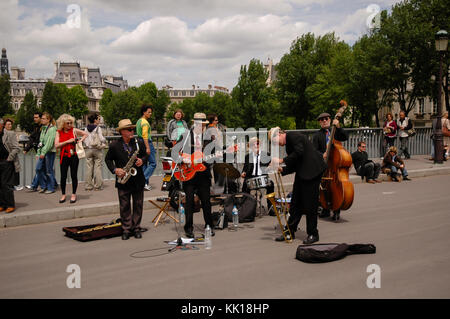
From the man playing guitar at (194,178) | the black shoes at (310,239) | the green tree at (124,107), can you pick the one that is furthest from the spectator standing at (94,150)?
the green tree at (124,107)

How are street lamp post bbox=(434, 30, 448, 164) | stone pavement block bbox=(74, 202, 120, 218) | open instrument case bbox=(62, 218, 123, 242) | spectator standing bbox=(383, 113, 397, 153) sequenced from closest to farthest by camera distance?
1. open instrument case bbox=(62, 218, 123, 242)
2. stone pavement block bbox=(74, 202, 120, 218)
3. street lamp post bbox=(434, 30, 448, 164)
4. spectator standing bbox=(383, 113, 397, 153)

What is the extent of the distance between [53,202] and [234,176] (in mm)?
4355

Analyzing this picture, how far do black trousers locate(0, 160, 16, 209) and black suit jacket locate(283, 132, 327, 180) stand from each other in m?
5.83

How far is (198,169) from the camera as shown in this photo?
7285 millimetres

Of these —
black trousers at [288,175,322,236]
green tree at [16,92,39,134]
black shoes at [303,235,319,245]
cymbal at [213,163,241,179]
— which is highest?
green tree at [16,92,39,134]

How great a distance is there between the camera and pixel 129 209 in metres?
7.47

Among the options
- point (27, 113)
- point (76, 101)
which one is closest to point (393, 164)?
point (27, 113)

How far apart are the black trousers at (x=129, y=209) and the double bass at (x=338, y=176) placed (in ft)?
11.4

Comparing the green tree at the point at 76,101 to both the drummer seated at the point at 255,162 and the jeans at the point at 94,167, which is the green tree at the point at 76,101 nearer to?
the jeans at the point at 94,167

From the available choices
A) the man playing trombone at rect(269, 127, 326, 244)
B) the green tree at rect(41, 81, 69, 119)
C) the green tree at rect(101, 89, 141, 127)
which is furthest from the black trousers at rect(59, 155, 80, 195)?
the green tree at rect(101, 89, 141, 127)

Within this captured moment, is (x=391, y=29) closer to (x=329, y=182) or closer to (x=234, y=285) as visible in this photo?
(x=329, y=182)

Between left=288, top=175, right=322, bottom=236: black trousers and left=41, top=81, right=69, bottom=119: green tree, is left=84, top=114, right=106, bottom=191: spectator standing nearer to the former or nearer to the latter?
left=288, top=175, right=322, bottom=236: black trousers

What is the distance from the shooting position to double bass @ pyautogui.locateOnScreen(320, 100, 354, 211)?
778 centimetres

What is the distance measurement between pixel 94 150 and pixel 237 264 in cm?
693
